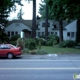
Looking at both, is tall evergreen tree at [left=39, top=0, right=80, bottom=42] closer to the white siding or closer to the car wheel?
the car wheel

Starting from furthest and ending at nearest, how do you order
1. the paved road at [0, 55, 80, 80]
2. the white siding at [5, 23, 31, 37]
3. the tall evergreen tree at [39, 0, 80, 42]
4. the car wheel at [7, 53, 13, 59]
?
the white siding at [5, 23, 31, 37] → the tall evergreen tree at [39, 0, 80, 42] → the car wheel at [7, 53, 13, 59] → the paved road at [0, 55, 80, 80]

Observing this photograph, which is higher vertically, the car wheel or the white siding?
the white siding

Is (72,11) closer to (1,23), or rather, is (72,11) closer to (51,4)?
(51,4)

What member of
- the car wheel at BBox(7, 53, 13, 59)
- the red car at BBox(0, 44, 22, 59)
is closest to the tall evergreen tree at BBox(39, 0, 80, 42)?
the red car at BBox(0, 44, 22, 59)

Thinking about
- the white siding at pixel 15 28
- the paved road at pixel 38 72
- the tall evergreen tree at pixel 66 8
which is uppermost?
the tall evergreen tree at pixel 66 8

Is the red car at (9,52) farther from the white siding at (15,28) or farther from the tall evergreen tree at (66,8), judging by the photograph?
the white siding at (15,28)

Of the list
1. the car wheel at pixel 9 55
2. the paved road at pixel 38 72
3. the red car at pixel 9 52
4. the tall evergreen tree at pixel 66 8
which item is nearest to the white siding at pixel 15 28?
the tall evergreen tree at pixel 66 8

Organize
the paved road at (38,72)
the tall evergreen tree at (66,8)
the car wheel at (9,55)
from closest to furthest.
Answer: the paved road at (38,72) < the car wheel at (9,55) < the tall evergreen tree at (66,8)

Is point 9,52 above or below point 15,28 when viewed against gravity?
below

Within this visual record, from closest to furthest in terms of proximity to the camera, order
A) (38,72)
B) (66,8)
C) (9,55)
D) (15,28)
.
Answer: (38,72)
(9,55)
(66,8)
(15,28)

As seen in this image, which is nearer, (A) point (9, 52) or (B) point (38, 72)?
(B) point (38, 72)

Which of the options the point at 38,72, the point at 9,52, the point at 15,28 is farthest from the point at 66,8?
the point at 15,28

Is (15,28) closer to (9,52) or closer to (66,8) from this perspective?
(66,8)

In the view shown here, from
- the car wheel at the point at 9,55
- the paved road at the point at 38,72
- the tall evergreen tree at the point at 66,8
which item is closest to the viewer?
the paved road at the point at 38,72
